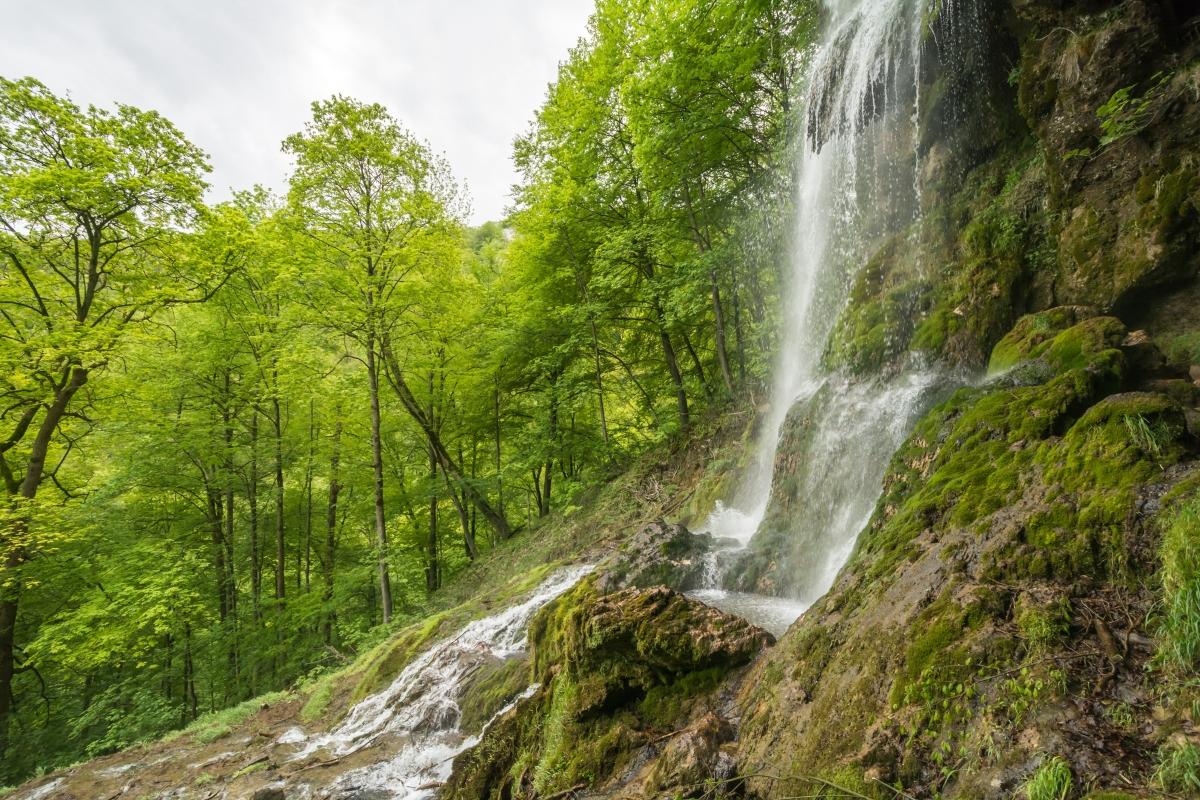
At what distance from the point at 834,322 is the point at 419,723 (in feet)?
28.8

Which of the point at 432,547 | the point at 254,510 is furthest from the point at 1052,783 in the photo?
the point at 432,547

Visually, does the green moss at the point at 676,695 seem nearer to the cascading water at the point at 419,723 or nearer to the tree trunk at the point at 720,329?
the cascading water at the point at 419,723

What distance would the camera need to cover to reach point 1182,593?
196 cm

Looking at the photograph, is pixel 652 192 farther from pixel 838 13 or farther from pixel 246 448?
pixel 246 448

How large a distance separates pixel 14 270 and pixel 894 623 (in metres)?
14.5

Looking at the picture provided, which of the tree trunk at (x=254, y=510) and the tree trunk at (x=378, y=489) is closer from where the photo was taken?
the tree trunk at (x=378, y=489)

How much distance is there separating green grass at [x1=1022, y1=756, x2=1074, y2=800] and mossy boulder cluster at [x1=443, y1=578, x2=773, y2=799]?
71.0 inches

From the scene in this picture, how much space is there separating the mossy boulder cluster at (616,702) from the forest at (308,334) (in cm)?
760

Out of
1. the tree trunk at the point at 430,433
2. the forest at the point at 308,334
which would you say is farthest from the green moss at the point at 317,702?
the tree trunk at the point at 430,433

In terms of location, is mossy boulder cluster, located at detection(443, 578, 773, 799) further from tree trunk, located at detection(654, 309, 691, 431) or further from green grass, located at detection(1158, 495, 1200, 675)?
tree trunk, located at detection(654, 309, 691, 431)

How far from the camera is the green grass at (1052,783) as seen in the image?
1.72 metres

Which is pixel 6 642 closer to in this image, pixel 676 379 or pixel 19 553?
pixel 19 553

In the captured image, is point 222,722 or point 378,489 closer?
point 222,722

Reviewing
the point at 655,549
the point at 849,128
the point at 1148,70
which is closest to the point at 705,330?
the point at 849,128
